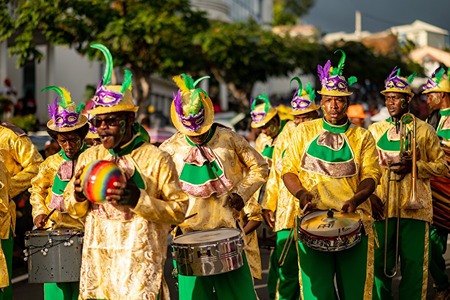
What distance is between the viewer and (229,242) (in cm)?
703

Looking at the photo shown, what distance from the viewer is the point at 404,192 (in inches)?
366

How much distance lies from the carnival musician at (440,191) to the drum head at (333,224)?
230 cm

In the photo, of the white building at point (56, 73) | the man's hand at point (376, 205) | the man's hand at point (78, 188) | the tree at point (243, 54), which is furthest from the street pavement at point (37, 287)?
the tree at point (243, 54)

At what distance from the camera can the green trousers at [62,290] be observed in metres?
8.10

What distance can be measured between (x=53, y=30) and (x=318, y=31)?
25.1m

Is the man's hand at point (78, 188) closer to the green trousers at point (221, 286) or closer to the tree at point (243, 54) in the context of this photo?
the green trousers at point (221, 286)

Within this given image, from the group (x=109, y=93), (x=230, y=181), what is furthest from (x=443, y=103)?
(x=109, y=93)

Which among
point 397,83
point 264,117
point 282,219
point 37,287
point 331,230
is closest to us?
point 331,230

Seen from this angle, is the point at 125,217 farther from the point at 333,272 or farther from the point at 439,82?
the point at 439,82

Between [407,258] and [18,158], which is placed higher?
[18,158]

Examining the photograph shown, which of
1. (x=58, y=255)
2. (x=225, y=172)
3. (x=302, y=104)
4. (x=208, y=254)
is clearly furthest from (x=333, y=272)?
(x=302, y=104)

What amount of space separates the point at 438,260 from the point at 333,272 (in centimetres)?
259

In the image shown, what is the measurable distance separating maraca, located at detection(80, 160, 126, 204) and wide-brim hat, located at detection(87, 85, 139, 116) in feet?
1.74

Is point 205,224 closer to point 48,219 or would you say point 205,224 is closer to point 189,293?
point 189,293
